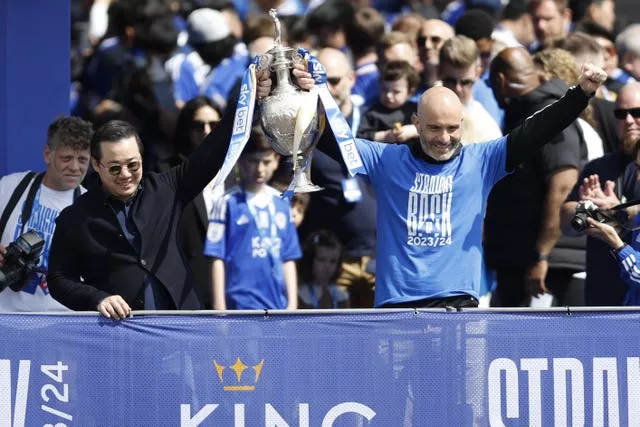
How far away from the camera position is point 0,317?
609 centimetres

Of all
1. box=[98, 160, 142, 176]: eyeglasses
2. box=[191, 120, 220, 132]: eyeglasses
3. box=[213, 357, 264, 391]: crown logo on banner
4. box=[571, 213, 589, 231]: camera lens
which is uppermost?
→ box=[191, 120, 220, 132]: eyeglasses

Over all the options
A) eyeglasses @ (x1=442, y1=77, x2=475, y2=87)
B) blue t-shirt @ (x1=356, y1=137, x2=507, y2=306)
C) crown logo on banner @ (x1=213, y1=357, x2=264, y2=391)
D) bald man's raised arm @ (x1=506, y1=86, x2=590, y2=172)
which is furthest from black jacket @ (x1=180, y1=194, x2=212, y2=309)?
crown logo on banner @ (x1=213, y1=357, x2=264, y2=391)

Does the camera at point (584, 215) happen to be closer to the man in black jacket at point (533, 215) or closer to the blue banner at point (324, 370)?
the blue banner at point (324, 370)

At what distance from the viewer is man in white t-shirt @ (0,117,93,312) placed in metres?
7.57

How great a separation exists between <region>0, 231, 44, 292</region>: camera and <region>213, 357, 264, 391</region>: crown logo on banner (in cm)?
144

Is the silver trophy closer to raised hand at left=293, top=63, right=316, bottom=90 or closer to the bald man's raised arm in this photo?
raised hand at left=293, top=63, right=316, bottom=90

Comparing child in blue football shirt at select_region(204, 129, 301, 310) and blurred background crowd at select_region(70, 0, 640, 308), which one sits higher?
blurred background crowd at select_region(70, 0, 640, 308)

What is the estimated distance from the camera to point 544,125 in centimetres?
652

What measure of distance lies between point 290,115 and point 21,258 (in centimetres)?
164

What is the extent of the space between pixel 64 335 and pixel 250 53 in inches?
198

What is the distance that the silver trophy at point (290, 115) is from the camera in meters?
6.24

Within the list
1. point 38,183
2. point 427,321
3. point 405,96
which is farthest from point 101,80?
point 427,321

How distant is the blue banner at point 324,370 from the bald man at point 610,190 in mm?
1810

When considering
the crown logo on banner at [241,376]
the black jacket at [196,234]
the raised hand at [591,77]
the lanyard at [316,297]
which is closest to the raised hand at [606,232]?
the raised hand at [591,77]
